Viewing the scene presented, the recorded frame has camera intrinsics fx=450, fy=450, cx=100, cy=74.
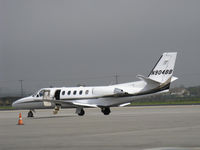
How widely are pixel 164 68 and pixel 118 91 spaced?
167 inches

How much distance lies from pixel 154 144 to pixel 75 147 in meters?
2.42

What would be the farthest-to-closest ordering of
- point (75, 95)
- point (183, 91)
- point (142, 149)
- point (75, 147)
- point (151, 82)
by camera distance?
point (183, 91), point (75, 95), point (151, 82), point (75, 147), point (142, 149)

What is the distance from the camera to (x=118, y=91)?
3612 centimetres

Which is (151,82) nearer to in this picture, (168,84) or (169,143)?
(168,84)

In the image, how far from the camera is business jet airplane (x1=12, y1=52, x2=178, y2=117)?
35750 mm

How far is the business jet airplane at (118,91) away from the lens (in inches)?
1407

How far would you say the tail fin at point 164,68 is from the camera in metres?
36.3

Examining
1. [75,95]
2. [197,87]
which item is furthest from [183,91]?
[75,95]

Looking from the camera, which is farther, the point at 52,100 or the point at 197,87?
the point at 197,87

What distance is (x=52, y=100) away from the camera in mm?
36969

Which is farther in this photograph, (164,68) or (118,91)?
Result: (164,68)

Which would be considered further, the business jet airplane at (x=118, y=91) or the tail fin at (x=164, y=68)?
the tail fin at (x=164, y=68)

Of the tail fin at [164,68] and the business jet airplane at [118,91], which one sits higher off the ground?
the tail fin at [164,68]

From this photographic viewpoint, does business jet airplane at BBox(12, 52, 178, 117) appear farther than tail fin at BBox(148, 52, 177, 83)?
No
